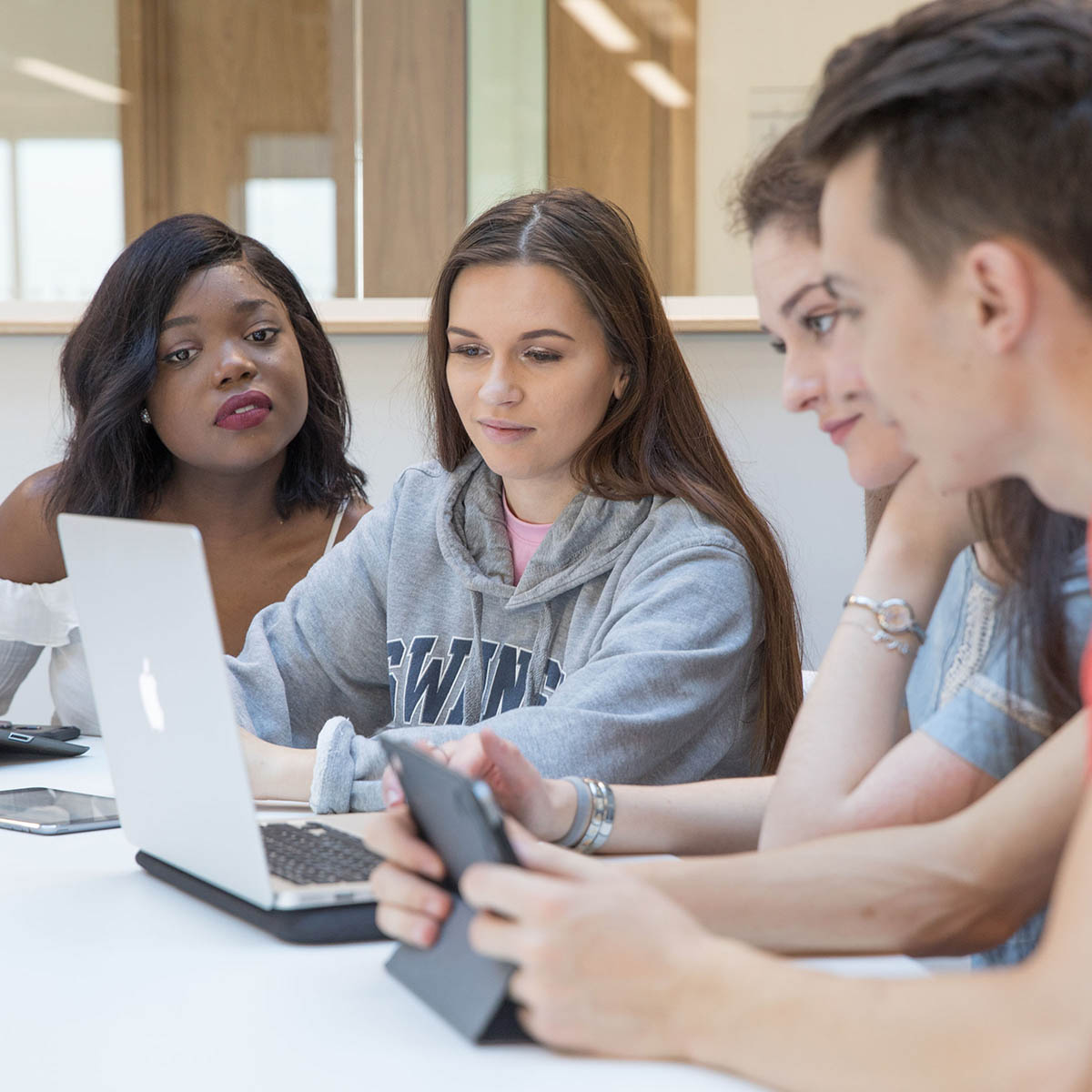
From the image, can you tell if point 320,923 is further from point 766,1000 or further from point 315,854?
point 766,1000

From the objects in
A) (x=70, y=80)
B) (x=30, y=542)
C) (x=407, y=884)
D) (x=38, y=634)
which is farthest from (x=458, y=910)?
(x=70, y=80)

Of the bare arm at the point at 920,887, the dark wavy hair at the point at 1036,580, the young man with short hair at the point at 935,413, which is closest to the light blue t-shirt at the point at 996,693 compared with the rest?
the dark wavy hair at the point at 1036,580

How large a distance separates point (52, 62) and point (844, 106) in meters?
3.92

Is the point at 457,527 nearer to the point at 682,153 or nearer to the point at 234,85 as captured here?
the point at 682,153

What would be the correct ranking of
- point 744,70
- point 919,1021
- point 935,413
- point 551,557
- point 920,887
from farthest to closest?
point 744,70
point 551,557
point 920,887
point 935,413
point 919,1021


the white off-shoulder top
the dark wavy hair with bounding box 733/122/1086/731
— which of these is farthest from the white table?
the white off-shoulder top

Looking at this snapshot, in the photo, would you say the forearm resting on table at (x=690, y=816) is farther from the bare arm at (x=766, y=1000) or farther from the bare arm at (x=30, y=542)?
the bare arm at (x=30, y=542)

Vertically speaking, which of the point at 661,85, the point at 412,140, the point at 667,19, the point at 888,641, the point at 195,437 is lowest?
the point at 888,641

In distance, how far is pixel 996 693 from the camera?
1.00 m

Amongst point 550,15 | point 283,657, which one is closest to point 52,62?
point 550,15

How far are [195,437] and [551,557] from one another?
2.52ft

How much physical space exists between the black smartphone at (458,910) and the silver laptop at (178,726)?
13cm

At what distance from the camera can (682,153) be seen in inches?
145

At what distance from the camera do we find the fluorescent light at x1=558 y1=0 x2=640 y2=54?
376 centimetres
